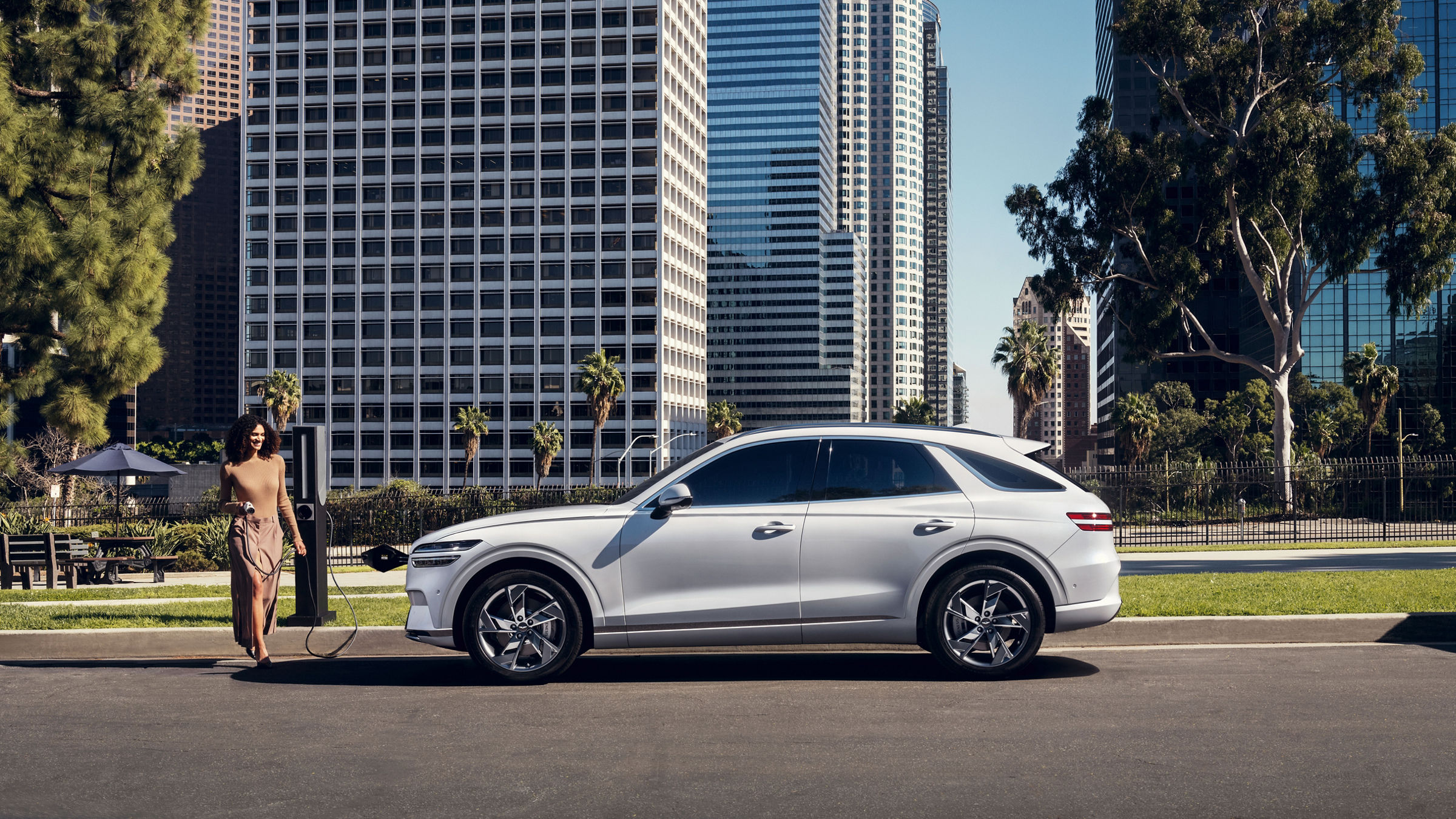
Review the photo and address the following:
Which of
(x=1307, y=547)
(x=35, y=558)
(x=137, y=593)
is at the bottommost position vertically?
(x=1307, y=547)

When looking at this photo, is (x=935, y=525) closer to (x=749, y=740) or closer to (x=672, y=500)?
(x=672, y=500)

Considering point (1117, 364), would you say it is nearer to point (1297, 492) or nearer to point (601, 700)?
point (1297, 492)

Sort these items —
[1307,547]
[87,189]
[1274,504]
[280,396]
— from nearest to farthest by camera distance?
1. [87,189]
2. [1307,547]
3. [1274,504]
4. [280,396]

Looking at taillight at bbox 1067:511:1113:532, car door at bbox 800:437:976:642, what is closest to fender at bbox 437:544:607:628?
car door at bbox 800:437:976:642

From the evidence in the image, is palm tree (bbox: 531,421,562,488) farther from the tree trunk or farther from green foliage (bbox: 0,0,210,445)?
green foliage (bbox: 0,0,210,445)

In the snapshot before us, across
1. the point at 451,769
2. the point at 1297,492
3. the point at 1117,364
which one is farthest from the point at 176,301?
the point at 451,769

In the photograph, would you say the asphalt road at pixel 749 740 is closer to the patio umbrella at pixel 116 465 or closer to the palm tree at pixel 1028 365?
the patio umbrella at pixel 116 465

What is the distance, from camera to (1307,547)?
2436 centimetres

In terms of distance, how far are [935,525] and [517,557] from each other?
279 centimetres

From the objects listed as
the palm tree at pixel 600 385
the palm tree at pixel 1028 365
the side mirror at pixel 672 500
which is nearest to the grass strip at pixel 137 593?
the side mirror at pixel 672 500

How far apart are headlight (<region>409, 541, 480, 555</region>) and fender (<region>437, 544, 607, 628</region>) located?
94 mm

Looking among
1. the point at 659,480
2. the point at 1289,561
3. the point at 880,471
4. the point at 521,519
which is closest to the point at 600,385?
the point at 1289,561

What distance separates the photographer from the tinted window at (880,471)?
752 cm

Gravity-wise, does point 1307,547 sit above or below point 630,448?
below
